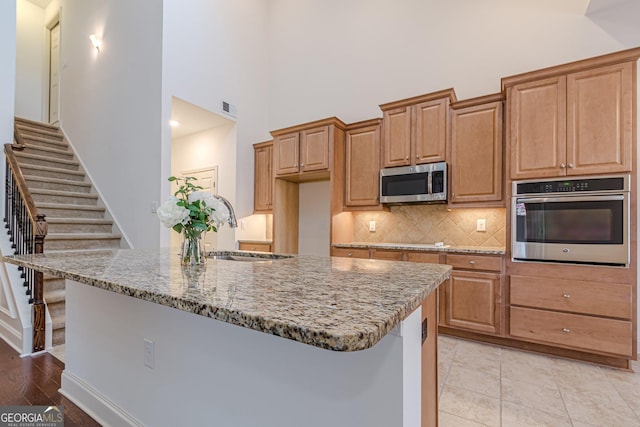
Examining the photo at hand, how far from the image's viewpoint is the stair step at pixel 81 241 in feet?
11.4

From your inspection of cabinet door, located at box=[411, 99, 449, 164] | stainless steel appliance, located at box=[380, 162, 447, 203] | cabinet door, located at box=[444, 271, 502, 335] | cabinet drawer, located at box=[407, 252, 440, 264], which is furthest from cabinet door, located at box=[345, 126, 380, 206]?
cabinet door, located at box=[444, 271, 502, 335]

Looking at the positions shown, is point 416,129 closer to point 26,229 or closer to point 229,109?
point 229,109

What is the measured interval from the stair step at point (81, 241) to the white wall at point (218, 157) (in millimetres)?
902

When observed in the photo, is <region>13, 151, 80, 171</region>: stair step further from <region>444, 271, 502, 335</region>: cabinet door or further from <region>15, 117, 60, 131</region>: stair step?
<region>444, 271, 502, 335</region>: cabinet door

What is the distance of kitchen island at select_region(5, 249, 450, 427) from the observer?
0.66 m

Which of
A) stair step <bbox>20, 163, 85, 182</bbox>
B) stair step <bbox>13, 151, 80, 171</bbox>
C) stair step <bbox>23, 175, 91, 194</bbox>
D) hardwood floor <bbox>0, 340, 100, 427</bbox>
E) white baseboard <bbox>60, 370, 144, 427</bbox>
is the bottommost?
hardwood floor <bbox>0, 340, 100, 427</bbox>

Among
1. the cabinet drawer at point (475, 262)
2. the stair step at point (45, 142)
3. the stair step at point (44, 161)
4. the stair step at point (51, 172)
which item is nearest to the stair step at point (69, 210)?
the stair step at point (51, 172)

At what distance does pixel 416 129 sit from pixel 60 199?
466 centimetres

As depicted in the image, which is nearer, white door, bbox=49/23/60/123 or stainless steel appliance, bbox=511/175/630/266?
stainless steel appliance, bbox=511/175/630/266

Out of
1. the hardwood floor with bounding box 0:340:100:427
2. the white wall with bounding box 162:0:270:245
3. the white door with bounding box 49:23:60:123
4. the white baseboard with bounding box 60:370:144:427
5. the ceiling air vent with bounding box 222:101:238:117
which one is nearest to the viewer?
the white baseboard with bounding box 60:370:144:427

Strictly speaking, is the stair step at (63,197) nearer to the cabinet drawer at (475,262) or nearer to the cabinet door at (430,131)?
the cabinet door at (430,131)

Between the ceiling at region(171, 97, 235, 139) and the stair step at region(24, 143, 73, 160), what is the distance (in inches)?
67.9

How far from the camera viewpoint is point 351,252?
3541 mm

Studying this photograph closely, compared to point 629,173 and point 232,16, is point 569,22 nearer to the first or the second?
point 629,173
